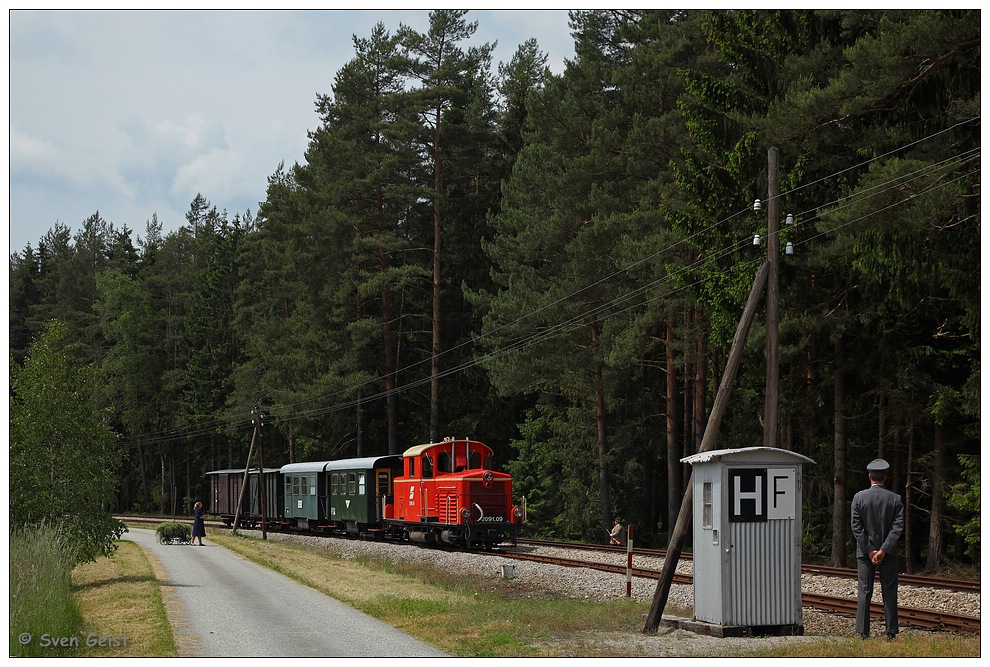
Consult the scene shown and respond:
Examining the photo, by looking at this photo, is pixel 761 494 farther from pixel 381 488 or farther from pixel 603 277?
pixel 603 277

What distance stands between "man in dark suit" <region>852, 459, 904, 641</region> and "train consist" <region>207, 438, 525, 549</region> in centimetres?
1710

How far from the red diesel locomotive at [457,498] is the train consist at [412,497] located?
0.09ft

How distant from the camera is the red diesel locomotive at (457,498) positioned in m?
28.3

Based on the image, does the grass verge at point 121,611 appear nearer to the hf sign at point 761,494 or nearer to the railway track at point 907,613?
the hf sign at point 761,494

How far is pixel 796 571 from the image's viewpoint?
12555 millimetres

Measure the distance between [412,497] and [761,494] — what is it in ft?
63.9

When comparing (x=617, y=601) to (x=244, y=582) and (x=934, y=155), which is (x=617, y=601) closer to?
(x=244, y=582)

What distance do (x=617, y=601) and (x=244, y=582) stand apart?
701 cm

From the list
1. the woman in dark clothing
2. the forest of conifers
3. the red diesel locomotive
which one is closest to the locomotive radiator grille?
the red diesel locomotive

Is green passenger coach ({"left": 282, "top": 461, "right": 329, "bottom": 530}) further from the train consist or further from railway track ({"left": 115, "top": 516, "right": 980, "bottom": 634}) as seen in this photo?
railway track ({"left": 115, "top": 516, "right": 980, "bottom": 634})

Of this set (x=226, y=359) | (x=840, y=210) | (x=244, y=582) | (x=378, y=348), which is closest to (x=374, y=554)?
(x=244, y=582)

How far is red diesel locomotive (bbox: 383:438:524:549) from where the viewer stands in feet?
92.8

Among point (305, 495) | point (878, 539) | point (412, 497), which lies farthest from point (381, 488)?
point (878, 539)

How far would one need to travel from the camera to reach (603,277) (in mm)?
35312
